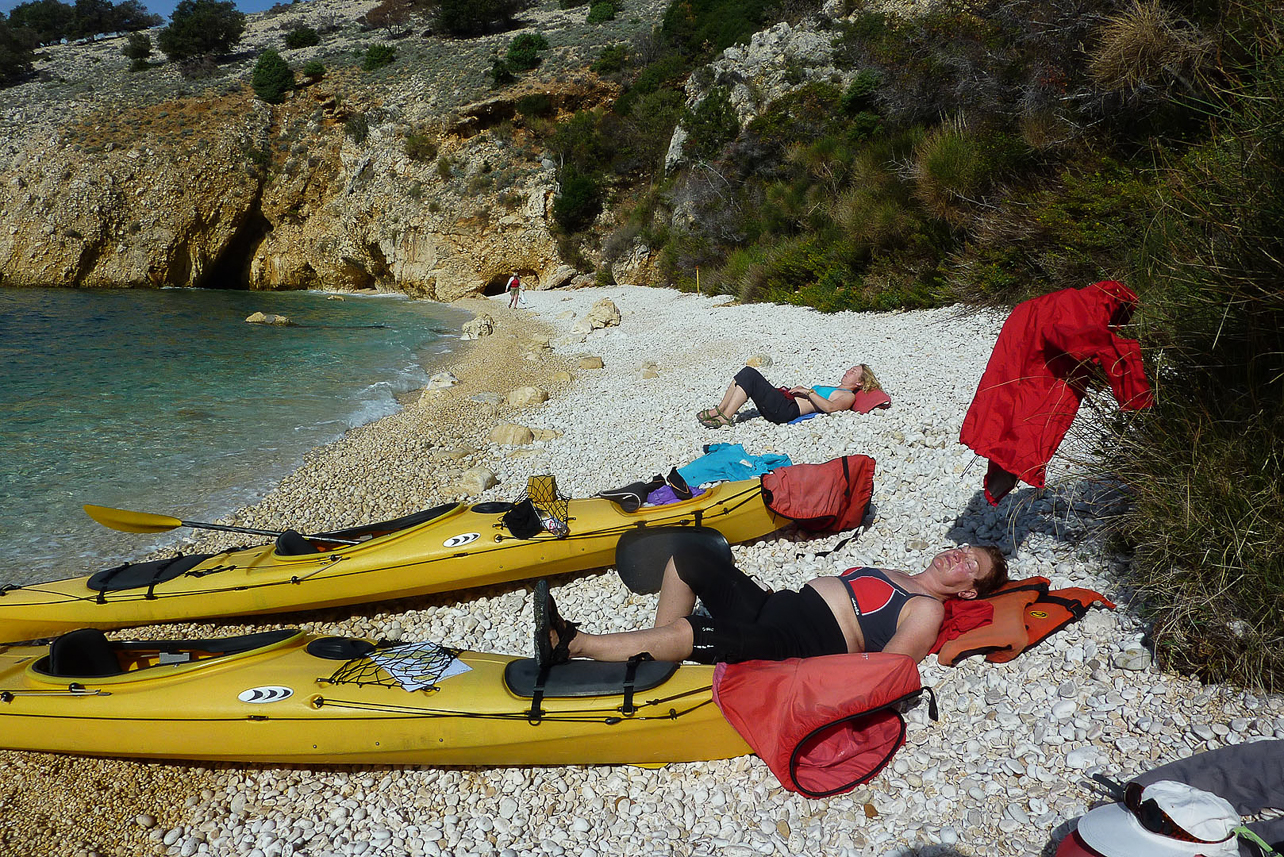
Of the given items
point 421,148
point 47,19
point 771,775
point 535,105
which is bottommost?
point 771,775

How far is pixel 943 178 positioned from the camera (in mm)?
8883

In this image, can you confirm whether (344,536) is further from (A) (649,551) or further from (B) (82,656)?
(A) (649,551)

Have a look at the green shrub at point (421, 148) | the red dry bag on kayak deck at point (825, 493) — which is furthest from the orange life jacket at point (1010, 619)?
the green shrub at point (421, 148)

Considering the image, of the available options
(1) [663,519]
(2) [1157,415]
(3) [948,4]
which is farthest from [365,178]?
(2) [1157,415]

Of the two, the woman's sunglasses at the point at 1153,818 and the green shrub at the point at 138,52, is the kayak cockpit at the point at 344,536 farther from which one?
the green shrub at the point at 138,52

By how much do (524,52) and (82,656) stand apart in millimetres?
31940

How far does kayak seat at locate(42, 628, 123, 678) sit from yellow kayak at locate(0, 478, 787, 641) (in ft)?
2.33

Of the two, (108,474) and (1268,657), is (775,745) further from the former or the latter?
(108,474)

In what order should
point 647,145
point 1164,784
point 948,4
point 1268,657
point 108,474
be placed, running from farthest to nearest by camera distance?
point 647,145 < point 948,4 < point 108,474 < point 1268,657 < point 1164,784

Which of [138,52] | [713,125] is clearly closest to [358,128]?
[138,52]

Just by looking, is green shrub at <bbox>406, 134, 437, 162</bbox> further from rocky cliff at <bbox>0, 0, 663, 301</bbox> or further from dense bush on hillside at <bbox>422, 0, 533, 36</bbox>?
dense bush on hillside at <bbox>422, 0, 533, 36</bbox>

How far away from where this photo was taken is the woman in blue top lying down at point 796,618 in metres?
2.85

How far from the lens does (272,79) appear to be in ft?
103

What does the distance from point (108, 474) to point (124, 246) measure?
29052mm
